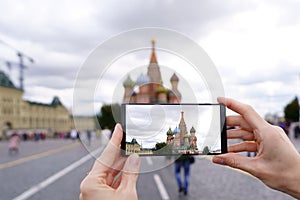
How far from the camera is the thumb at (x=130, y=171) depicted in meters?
1.27

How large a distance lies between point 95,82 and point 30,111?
44811 millimetres

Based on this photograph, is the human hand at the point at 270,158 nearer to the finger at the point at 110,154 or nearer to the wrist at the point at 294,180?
the wrist at the point at 294,180

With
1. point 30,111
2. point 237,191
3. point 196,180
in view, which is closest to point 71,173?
point 196,180

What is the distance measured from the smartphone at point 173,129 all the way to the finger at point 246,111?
0.04 meters

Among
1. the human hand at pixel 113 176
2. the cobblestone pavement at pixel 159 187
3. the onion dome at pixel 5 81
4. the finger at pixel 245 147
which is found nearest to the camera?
the human hand at pixel 113 176

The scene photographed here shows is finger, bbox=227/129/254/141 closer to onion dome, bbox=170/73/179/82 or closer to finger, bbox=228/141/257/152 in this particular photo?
finger, bbox=228/141/257/152

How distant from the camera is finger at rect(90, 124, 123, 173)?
1313 millimetres

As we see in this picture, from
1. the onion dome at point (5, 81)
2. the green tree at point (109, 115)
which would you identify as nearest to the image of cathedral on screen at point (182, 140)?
the green tree at point (109, 115)

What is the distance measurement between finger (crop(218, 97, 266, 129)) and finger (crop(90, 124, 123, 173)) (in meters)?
0.44

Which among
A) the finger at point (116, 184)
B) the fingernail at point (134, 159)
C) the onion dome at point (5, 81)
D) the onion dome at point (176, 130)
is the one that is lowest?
the finger at point (116, 184)

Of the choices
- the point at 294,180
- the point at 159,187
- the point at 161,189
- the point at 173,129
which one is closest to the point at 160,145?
the point at 173,129

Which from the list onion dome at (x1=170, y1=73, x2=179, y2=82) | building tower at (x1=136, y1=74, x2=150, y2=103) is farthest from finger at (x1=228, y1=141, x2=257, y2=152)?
building tower at (x1=136, y1=74, x2=150, y2=103)

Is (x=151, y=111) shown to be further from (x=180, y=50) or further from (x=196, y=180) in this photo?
(x=196, y=180)

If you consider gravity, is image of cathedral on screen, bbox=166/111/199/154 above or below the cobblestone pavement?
above
